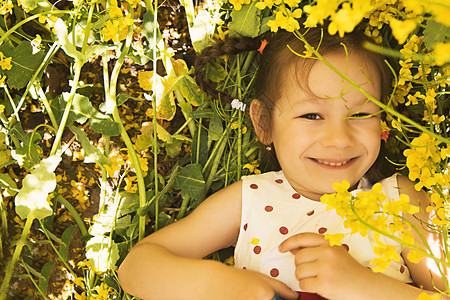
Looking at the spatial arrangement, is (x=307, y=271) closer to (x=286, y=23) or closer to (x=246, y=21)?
(x=286, y=23)

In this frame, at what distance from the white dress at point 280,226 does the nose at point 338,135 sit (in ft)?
0.66

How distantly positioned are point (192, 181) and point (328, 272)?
497 millimetres

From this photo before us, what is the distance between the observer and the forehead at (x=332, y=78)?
103cm

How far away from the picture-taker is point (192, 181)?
50.4 inches

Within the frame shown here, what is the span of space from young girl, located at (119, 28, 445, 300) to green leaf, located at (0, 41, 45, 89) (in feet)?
1.67

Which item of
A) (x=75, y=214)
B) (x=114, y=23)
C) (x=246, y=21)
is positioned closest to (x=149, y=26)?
(x=114, y=23)

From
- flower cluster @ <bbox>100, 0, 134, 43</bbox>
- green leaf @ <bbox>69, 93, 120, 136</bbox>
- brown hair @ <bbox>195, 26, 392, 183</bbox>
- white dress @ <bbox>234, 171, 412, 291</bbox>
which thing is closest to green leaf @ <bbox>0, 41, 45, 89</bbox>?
green leaf @ <bbox>69, 93, 120, 136</bbox>

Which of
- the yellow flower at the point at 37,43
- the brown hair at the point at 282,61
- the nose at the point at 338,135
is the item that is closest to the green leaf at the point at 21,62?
the yellow flower at the point at 37,43

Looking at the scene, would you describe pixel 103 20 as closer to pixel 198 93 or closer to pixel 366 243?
pixel 198 93

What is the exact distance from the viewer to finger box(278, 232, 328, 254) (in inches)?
39.4

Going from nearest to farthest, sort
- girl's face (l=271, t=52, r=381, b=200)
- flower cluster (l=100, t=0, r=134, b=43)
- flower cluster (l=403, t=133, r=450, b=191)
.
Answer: flower cluster (l=403, t=133, r=450, b=191) < girl's face (l=271, t=52, r=381, b=200) < flower cluster (l=100, t=0, r=134, b=43)

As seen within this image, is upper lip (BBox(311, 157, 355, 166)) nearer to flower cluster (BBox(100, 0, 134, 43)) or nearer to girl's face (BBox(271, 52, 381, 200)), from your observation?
girl's face (BBox(271, 52, 381, 200))

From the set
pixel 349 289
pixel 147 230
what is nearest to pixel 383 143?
pixel 349 289

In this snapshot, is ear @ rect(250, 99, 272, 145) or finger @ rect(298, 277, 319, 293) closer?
finger @ rect(298, 277, 319, 293)
